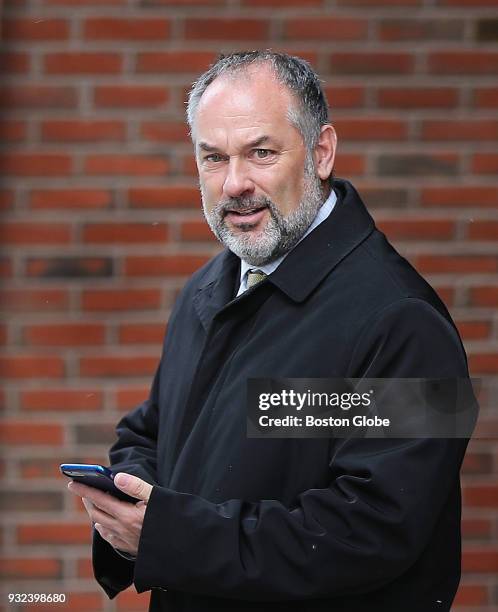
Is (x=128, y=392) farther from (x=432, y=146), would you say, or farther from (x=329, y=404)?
(x=329, y=404)

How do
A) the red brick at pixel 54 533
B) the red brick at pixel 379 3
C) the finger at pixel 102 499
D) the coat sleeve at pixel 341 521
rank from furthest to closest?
the red brick at pixel 54 533 → the red brick at pixel 379 3 → the finger at pixel 102 499 → the coat sleeve at pixel 341 521

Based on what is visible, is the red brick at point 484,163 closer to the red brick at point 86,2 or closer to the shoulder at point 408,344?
the red brick at point 86,2

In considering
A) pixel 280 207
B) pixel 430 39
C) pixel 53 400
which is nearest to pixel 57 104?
pixel 53 400

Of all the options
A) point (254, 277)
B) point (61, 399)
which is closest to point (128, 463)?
point (254, 277)

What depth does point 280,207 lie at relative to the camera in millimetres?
2104

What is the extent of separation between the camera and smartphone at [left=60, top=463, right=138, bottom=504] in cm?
187

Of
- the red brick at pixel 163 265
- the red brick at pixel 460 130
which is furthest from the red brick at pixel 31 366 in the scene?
the red brick at pixel 460 130

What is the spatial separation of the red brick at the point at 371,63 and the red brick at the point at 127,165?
1.97 feet

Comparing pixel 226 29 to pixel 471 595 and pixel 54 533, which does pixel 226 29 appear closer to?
pixel 54 533

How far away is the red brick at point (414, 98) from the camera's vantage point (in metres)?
3.17

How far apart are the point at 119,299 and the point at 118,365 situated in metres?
0.20

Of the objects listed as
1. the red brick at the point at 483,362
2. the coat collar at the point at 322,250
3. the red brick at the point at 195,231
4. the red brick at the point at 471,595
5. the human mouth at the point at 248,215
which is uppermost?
the human mouth at the point at 248,215

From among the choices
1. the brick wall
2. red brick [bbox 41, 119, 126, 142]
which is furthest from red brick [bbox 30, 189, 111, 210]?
red brick [bbox 41, 119, 126, 142]

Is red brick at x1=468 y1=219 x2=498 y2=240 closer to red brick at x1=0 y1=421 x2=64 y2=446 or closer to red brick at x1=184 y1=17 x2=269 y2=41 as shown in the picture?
red brick at x1=184 y1=17 x2=269 y2=41
